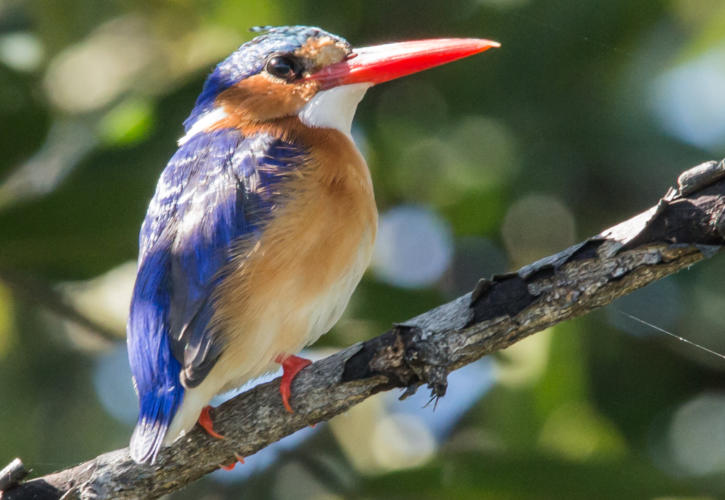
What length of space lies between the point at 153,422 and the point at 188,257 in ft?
1.59

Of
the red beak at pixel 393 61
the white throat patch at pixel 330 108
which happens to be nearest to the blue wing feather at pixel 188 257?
the white throat patch at pixel 330 108

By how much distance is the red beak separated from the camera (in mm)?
3443

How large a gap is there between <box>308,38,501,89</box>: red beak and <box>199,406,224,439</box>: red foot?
1.22 meters

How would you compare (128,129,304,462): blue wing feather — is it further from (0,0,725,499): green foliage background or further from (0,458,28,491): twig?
(0,0,725,499): green foliage background

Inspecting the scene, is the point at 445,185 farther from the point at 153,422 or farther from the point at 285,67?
the point at 153,422

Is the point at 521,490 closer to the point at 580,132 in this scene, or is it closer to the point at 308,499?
the point at 308,499

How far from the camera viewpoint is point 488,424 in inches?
157

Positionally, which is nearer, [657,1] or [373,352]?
[373,352]

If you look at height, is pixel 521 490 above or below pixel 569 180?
below

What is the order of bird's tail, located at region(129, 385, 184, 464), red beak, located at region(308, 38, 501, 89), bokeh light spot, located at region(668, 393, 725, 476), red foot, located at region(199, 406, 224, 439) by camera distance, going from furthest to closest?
bokeh light spot, located at region(668, 393, 725, 476) → red beak, located at region(308, 38, 501, 89) → red foot, located at region(199, 406, 224, 439) → bird's tail, located at region(129, 385, 184, 464)

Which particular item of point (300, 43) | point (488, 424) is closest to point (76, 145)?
point (300, 43)

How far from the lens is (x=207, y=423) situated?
9.27 ft

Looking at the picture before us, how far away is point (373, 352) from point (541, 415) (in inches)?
57.6

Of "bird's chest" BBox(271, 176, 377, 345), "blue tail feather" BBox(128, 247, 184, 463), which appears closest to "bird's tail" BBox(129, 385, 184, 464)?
"blue tail feather" BBox(128, 247, 184, 463)
